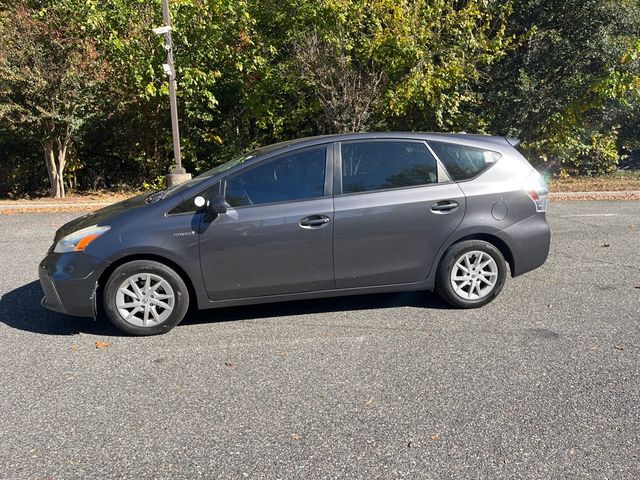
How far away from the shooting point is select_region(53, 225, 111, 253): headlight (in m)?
4.48

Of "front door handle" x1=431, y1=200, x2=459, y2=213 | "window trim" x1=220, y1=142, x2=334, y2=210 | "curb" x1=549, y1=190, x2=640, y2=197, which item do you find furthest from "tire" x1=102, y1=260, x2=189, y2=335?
"curb" x1=549, y1=190, x2=640, y2=197

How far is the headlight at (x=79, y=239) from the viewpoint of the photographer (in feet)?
14.7

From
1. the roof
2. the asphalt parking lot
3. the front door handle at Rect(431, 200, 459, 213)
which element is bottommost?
the asphalt parking lot

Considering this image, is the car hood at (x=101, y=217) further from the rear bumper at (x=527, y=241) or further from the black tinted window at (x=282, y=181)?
the rear bumper at (x=527, y=241)

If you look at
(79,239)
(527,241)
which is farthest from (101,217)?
(527,241)

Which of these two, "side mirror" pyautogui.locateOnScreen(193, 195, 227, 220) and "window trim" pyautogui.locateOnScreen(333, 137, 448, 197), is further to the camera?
"window trim" pyautogui.locateOnScreen(333, 137, 448, 197)

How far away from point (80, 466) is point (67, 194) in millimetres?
14271

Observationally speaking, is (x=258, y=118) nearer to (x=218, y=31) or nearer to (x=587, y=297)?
(x=218, y=31)

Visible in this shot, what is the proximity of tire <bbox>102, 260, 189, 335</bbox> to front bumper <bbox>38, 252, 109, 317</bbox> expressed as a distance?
107 mm

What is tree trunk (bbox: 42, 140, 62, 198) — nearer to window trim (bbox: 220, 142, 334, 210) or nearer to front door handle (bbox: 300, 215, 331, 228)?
window trim (bbox: 220, 142, 334, 210)

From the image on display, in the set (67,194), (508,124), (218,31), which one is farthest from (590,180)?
(67,194)

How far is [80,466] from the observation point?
285cm

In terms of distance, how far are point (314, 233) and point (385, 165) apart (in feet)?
2.99

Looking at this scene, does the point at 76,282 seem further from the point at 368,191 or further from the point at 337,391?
the point at 368,191
